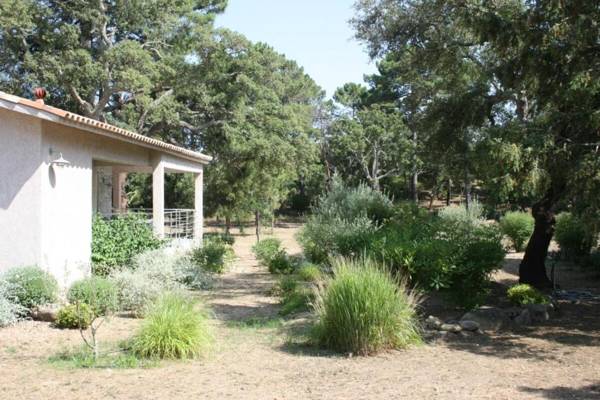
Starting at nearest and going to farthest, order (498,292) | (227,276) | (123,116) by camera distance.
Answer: (498,292), (227,276), (123,116)

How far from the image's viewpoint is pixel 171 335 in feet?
22.9

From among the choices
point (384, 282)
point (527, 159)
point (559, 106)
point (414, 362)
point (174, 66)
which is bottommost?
point (414, 362)

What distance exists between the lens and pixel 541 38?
861 cm

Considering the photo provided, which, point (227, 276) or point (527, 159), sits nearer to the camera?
point (527, 159)

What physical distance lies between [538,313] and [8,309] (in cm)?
855

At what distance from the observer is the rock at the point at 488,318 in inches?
358

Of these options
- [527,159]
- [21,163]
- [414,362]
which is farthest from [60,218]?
[527,159]

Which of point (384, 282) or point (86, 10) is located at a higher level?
point (86, 10)

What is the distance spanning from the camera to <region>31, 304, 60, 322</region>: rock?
9211 mm

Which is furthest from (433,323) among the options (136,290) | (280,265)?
(280,265)

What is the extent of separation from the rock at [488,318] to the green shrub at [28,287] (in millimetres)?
6776

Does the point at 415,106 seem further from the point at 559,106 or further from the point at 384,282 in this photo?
the point at 384,282

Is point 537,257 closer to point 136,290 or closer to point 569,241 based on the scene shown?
point 569,241

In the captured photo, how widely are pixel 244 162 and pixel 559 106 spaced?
17.0m
